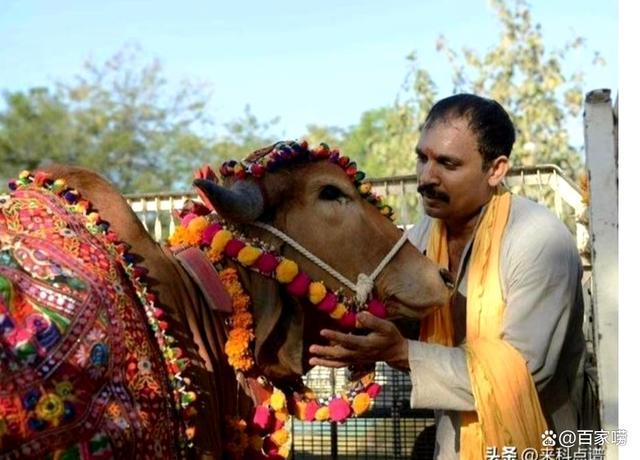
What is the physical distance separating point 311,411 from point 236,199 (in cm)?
79

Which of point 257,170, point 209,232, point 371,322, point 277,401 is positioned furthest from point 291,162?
point 277,401

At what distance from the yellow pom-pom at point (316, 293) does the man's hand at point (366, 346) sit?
13 cm

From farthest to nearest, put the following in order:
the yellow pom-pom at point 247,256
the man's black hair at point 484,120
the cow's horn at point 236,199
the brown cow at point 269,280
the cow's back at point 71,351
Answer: the man's black hair at point 484,120 < the yellow pom-pom at point 247,256 < the cow's horn at point 236,199 < the brown cow at point 269,280 < the cow's back at point 71,351

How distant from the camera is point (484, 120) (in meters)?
3.21

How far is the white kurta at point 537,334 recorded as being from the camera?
2.95 meters

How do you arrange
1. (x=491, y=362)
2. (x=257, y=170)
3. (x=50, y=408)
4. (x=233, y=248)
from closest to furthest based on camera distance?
(x=50, y=408)
(x=491, y=362)
(x=233, y=248)
(x=257, y=170)

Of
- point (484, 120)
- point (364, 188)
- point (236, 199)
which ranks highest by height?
point (484, 120)

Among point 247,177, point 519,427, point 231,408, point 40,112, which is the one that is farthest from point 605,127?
point 40,112

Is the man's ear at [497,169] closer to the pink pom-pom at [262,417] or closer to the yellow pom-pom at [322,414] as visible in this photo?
the yellow pom-pom at [322,414]

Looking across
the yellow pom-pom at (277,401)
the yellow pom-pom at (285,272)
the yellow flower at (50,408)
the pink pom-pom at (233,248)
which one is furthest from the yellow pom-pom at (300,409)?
the yellow flower at (50,408)

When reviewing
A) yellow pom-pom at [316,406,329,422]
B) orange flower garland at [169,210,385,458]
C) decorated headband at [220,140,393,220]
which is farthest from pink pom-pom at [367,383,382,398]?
decorated headband at [220,140,393,220]

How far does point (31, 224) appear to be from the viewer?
2477 millimetres

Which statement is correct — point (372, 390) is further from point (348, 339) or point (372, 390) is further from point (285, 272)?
point (285, 272)

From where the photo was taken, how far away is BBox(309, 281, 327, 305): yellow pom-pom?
3035 millimetres
